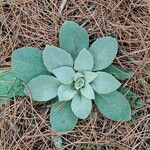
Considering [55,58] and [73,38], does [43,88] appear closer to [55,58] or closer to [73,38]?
[55,58]

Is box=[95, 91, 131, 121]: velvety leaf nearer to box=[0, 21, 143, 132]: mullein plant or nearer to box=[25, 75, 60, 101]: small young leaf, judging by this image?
Answer: box=[0, 21, 143, 132]: mullein plant

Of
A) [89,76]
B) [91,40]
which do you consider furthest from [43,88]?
[91,40]

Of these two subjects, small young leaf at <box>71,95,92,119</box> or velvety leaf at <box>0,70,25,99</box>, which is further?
velvety leaf at <box>0,70,25,99</box>

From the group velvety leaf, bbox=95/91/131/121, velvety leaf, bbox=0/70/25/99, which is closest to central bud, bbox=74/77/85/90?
velvety leaf, bbox=95/91/131/121

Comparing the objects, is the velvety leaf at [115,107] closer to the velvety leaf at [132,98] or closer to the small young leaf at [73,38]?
the velvety leaf at [132,98]

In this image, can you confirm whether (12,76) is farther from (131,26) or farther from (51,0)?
→ (131,26)

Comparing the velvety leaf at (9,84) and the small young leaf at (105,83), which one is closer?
the small young leaf at (105,83)

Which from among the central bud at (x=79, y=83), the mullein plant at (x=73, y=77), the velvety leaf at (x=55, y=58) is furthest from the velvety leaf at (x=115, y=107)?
the velvety leaf at (x=55, y=58)
